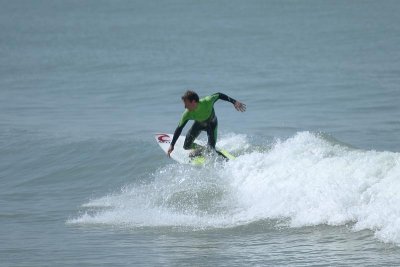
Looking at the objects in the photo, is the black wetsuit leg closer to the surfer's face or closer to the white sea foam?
the white sea foam

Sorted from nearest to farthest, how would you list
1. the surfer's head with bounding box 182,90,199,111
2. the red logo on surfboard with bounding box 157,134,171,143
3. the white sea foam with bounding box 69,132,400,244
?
the white sea foam with bounding box 69,132,400,244 → the surfer's head with bounding box 182,90,199,111 → the red logo on surfboard with bounding box 157,134,171,143

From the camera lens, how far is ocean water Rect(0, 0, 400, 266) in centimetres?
1060

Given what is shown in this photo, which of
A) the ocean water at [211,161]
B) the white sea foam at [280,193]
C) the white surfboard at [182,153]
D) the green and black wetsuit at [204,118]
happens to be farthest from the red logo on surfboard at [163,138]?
the green and black wetsuit at [204,118]

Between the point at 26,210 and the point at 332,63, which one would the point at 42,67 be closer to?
the point at 332,63

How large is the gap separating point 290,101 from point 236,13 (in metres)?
37.0

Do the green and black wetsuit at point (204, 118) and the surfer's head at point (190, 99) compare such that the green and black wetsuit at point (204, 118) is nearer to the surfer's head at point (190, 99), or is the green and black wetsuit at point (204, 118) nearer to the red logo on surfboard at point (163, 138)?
the surfer's head at point (190, 99)

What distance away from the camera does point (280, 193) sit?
1253 centimetres

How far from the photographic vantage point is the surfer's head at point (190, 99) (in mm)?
13570

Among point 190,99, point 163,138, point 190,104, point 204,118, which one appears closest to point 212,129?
point 204,118

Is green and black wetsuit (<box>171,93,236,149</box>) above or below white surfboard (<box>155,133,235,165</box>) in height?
above

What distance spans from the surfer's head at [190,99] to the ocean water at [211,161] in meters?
1.22

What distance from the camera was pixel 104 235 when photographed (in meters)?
11.5

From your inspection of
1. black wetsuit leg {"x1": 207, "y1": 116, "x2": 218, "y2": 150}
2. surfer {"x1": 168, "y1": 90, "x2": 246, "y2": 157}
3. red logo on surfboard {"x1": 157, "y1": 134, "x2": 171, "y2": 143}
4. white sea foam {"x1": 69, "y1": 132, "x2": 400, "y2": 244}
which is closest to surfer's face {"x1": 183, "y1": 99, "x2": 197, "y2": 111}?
surfer {"x1": 168, "y1": 90, "x2": 246, "y2": 157}

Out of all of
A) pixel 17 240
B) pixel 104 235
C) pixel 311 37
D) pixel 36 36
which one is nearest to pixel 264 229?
pixel 104 235
